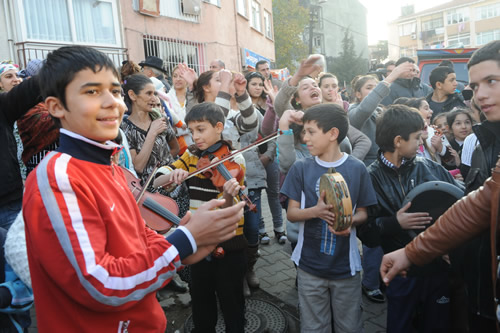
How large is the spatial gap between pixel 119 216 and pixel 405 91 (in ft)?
18.4

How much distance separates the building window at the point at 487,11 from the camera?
4859 centimetres

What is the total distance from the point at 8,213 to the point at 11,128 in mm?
653

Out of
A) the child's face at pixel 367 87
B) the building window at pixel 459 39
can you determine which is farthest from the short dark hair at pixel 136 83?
the building window at pixel 459 39

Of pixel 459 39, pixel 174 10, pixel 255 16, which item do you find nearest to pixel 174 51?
pixel 174 10

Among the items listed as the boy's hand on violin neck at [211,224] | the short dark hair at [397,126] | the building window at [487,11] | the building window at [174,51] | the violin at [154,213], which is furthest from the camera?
the building window at [487,11]

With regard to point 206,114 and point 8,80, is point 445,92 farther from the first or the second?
point 8,80

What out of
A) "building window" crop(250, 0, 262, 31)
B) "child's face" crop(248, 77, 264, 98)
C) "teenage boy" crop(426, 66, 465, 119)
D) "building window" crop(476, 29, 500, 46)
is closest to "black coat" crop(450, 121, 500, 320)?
"child's face" crop(248, 77, 264, 98)

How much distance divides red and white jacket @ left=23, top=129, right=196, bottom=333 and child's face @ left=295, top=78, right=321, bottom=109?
242 cm

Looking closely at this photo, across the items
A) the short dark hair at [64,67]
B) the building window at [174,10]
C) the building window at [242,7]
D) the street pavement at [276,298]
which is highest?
the building window at [242,7]

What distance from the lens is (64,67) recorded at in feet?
4.43

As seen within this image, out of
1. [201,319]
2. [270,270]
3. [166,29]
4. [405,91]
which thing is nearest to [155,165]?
[201,319]

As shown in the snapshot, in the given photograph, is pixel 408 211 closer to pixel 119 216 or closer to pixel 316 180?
pixel 316 180

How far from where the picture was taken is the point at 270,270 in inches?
164

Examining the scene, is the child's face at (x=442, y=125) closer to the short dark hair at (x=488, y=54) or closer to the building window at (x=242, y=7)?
the short dark hair at (x=488, y=54)
